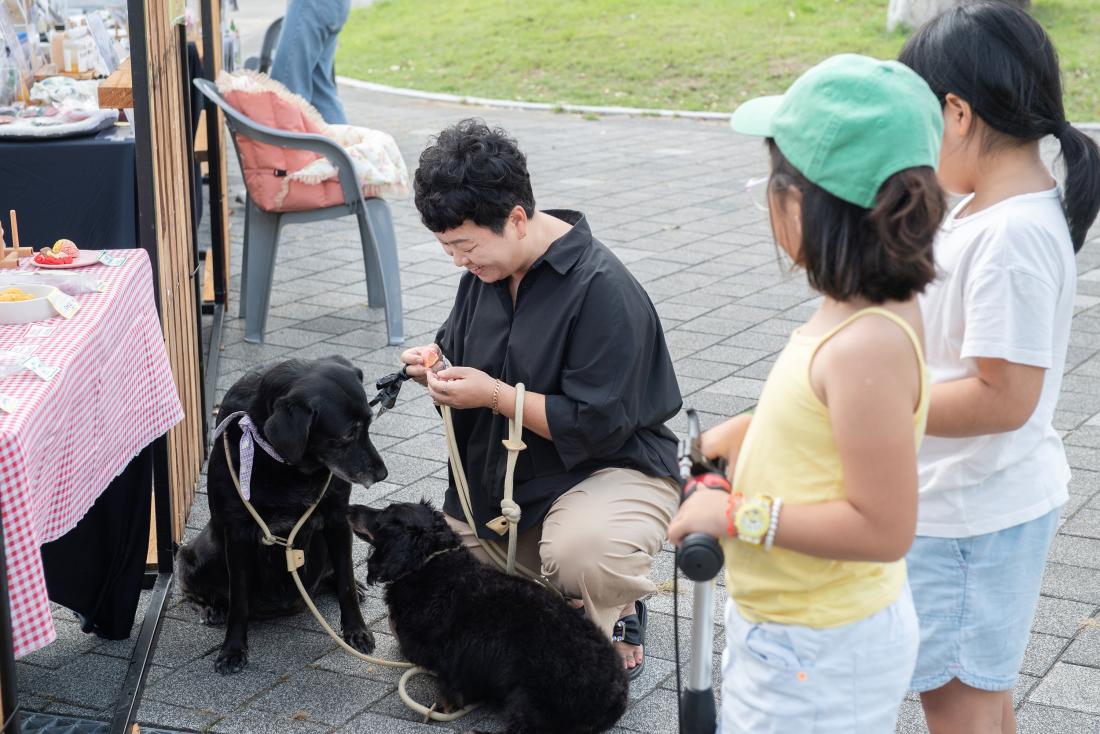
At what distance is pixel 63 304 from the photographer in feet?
9.82

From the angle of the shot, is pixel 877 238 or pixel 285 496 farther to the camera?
pixel 285 496

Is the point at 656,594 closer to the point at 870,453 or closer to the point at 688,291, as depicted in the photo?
the point at 870,453

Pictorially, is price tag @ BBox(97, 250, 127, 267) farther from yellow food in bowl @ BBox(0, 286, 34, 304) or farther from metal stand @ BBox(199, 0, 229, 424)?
metal stand @ BBox(199, 0, 229, 424)

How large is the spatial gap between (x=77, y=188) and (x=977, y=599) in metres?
3.35

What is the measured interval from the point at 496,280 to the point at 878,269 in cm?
172

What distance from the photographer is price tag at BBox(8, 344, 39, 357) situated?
268cm

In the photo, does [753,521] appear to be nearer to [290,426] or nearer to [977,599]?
[977,599]

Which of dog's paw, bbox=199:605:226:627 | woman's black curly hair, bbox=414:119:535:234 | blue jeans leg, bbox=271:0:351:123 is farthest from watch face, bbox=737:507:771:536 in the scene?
blue jeans leg, bbox=271:0:351:123

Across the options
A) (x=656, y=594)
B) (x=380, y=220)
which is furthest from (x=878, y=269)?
(x=380, y=220)

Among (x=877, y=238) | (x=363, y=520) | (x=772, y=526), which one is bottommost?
(x=363, y=520)

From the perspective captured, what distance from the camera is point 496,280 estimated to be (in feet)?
11.0

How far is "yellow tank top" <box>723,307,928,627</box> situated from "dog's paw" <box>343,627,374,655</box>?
1.82 m

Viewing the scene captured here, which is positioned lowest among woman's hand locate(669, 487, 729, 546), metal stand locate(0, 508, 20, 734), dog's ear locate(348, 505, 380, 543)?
dog's ear locate(348, 505, 380, 543)

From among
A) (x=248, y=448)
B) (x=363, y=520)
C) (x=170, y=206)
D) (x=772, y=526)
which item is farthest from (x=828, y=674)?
(x=170, y=206)
